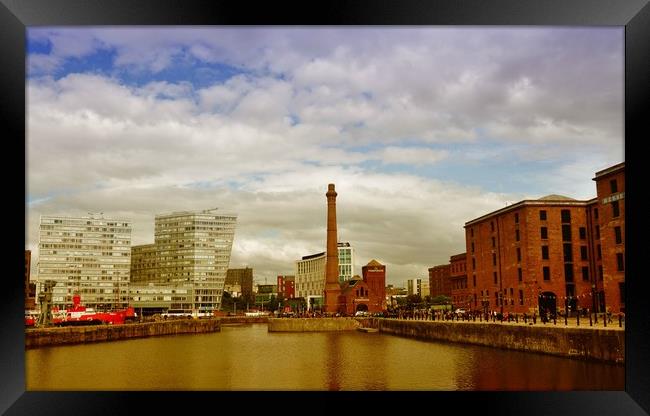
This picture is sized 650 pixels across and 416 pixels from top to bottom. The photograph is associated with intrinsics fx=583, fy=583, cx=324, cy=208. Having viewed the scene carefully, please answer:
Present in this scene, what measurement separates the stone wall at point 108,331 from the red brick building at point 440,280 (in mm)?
41447

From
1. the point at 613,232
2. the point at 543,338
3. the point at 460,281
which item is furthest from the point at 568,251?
the point at 543,338

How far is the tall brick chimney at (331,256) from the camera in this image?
228 ft

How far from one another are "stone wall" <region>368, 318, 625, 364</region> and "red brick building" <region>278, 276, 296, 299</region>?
10208 cm

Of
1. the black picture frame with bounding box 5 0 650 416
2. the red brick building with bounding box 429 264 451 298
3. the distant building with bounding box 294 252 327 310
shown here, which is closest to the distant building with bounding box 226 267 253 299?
the distant building with bounding box 294 252 327 310

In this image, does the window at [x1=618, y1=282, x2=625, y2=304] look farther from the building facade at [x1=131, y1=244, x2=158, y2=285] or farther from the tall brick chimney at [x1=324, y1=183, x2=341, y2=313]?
the building facade at [x1=131, y1=244, x2=158, y2=285]

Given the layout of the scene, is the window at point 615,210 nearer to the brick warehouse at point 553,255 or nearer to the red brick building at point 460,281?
the brick warehouse at point 553,255

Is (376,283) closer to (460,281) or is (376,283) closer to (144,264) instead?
(460,281)

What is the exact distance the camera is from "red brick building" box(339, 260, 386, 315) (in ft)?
273

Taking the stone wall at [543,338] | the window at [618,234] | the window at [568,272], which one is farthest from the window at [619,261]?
the window at [568,272]

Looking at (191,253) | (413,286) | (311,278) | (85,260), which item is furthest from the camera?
(413,286)

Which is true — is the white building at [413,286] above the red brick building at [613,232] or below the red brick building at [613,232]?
below

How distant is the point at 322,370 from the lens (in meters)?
26.8

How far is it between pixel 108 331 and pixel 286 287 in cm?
9807

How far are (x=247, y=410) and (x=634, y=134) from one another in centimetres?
928
